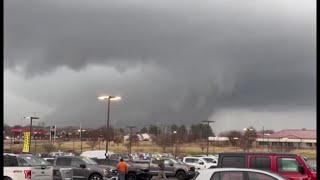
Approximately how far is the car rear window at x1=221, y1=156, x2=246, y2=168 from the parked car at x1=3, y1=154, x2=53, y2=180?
7.41 meters

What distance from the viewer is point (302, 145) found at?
190750mm

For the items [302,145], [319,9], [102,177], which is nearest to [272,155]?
[102,177]

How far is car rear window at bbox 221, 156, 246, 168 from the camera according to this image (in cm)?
1680

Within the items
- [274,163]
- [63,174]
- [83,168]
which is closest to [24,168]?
[63,174]

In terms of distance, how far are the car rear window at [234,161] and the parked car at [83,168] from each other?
10.3m

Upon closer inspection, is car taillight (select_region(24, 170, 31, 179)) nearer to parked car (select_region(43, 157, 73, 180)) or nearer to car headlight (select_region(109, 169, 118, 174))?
parked car (select_region(43, 157, 73, 180))

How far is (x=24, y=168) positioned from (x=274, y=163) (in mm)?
9244

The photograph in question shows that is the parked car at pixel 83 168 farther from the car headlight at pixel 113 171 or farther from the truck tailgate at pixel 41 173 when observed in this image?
the truck tailgate at pixel 41 173

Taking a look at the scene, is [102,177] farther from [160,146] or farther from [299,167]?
[160,146]

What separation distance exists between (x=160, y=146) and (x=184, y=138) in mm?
20435

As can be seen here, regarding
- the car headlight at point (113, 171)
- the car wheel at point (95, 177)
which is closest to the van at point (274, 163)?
the car wheel at point (95, 177)

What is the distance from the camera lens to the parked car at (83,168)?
25.6m

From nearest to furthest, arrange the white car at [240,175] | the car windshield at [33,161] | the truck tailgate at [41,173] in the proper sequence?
the white car at [240,175] < the truck tailgate at [41,173] < the car windshield at [33,161]

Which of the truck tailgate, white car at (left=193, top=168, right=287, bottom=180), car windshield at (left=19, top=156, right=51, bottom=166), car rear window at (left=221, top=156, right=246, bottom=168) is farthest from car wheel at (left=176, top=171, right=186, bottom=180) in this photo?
white car at (left=193, top=168, right=287, bottom=180)
